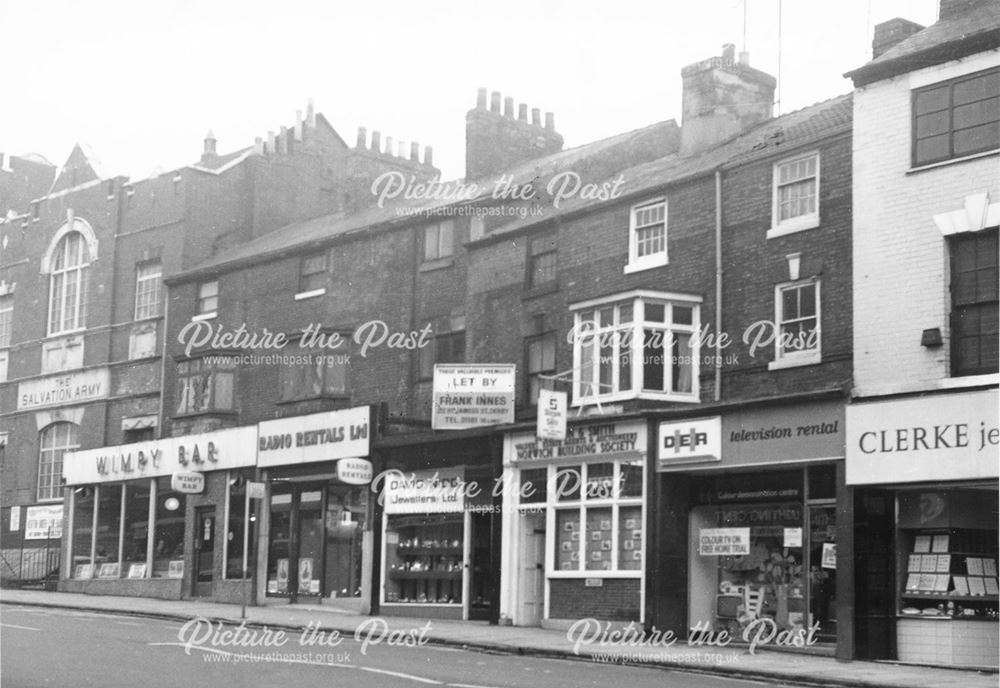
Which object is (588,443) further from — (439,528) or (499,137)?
(499,137)

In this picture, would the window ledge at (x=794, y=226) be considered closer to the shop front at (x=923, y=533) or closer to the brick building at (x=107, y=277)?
the shop front at (x=923, y=533)

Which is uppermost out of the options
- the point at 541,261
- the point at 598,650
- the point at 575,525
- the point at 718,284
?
the point at 541,261

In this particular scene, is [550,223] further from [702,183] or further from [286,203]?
[286,203]

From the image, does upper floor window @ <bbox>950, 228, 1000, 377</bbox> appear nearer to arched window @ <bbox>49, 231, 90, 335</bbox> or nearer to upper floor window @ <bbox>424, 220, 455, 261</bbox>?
upper floor window @ <bbox>424, 220, 455, 261</bbox>

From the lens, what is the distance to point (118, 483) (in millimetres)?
41281

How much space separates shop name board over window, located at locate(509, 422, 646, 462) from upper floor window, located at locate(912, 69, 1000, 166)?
23.7 feet

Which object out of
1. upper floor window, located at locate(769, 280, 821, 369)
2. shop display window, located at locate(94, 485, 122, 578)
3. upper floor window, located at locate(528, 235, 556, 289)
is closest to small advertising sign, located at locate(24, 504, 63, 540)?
shop display window, located at locate(94, 485, 122, 578)

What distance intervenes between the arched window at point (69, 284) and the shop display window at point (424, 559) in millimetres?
17279

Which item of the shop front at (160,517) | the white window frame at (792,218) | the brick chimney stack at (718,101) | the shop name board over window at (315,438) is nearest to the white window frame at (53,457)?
the shop front at (160,517)

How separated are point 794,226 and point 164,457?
21.0 m

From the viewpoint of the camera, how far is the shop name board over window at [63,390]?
4347cm

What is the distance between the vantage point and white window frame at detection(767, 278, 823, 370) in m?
23.8

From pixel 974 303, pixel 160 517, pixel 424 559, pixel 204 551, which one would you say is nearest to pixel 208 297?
pixel 160 517

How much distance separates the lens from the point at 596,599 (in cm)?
2691
